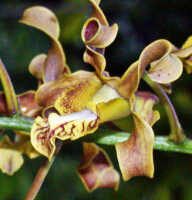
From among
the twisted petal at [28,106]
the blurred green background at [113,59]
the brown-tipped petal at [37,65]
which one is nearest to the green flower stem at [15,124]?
the twisted petal at [28,106]

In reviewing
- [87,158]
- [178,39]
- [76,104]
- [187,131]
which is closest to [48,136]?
[76,104]

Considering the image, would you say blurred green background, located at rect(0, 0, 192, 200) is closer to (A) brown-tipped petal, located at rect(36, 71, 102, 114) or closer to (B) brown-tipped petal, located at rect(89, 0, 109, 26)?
(A) brown-tipped petal, located at rect(36, 71, 102, 114)

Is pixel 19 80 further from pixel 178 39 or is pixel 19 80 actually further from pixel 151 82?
pixel 151 82

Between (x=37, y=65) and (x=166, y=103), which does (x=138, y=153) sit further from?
(x=37, y=65)

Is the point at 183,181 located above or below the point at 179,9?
below

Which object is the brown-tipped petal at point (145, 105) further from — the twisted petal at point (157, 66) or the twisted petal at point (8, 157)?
the twisted petal at point (8, 157)

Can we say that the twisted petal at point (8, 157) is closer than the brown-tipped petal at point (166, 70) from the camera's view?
No

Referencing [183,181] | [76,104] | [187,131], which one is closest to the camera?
[76,104]
